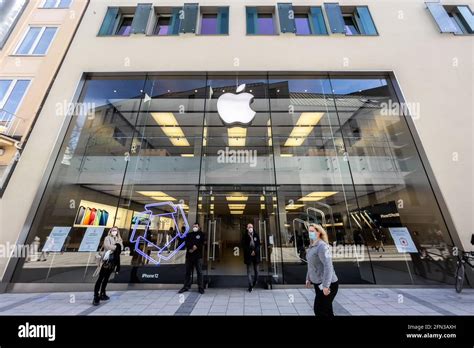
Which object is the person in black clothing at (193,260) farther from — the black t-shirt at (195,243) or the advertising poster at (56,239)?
the advertising poster at (56,239)

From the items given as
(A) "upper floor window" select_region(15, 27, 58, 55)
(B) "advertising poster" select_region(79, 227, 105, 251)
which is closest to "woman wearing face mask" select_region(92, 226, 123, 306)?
(B) "advertising poster" select_region(79, 227, 105, 251)

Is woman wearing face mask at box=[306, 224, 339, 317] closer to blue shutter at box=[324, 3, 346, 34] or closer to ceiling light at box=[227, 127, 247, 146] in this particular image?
ceiling light at box=[227, 127, 247, 146]

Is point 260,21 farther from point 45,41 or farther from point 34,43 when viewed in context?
point 34,43

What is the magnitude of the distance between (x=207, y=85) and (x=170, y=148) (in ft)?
10.7

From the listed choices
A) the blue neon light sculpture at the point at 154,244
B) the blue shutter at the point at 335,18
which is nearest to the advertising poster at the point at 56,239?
the blue neon light sculpture at the point at 154,244

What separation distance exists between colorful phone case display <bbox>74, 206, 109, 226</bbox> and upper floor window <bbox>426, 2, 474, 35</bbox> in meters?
15.9

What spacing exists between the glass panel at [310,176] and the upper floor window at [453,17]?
5.90 m

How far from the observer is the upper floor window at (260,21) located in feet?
32.4

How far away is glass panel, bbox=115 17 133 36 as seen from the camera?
33.8ft

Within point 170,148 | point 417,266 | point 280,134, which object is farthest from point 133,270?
point 417,266
